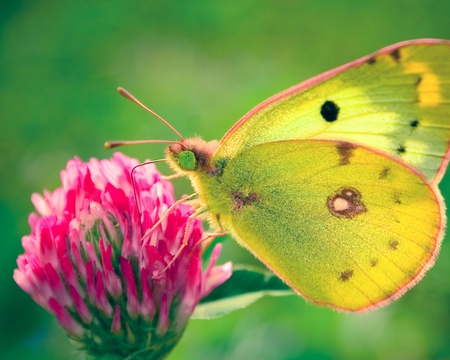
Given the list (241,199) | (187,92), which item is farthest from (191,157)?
(187,92)

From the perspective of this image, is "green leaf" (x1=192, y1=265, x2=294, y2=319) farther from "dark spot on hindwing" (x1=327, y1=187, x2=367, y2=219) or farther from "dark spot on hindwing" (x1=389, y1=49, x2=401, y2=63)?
"dark spot on hindwing" (x1=389, y1=49, x2=401, y2=63)

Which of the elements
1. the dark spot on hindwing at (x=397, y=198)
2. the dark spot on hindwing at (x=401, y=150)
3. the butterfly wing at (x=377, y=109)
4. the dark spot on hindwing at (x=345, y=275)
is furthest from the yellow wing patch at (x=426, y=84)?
the dark spot on hindwing at (x=345, y=275)

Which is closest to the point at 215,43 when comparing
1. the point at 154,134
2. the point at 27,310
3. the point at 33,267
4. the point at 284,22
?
the point at 284,22

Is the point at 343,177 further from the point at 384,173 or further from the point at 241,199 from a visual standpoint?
the point at 241,199

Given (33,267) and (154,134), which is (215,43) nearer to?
(154,134)

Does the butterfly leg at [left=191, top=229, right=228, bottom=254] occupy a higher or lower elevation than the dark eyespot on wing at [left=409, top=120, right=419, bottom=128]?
higher

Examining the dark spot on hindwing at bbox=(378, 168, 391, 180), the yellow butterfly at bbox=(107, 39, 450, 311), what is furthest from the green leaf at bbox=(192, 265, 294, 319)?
the dark spot on hindwing at bbox=(378, 168, 391, 180)

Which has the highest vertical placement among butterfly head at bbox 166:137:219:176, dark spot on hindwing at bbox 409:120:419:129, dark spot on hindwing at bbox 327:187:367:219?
butterfly head at bbox 166:137:219:176
